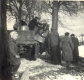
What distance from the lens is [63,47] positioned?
564 cm

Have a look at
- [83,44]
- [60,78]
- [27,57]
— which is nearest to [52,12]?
[83,44]

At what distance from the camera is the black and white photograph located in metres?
4.41

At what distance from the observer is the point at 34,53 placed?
6.26 meters

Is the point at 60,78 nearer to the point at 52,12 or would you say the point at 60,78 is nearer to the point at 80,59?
the point at 80,59

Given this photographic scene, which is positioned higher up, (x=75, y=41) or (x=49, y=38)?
(x=49, y=38)

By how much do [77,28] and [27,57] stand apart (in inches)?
113

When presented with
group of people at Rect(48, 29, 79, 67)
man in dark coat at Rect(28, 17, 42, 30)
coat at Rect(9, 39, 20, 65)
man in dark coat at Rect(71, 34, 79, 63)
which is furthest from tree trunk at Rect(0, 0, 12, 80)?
man in dark coat at Rect(71, 34, 79, 63)

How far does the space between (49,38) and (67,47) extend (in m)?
0.97

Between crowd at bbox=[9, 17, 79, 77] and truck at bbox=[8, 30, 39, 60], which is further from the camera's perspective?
truck at bbox=[8, 30, 39, 60]

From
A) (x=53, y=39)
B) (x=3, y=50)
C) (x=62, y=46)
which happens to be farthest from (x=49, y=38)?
(x=3, y=50)

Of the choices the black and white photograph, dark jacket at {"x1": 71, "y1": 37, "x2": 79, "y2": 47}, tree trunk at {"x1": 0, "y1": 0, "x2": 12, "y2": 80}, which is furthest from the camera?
dark jacket at {"x1": 71, "y1": 37, "x2": 79, "y2": 47}

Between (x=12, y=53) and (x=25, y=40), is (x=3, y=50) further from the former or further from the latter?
(x=25, y=40)

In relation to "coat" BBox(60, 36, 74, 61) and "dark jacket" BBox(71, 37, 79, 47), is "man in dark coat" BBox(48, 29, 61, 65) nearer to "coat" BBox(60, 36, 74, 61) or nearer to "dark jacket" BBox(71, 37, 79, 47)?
"coat" BBox(60, 36, 74, 61)

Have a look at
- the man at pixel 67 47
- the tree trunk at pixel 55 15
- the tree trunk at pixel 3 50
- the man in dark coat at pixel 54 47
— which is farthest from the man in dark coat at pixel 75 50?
the tree trunk at pixel 3 50
